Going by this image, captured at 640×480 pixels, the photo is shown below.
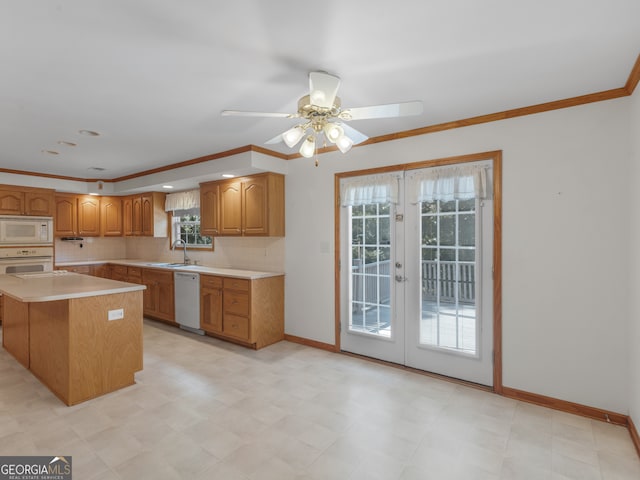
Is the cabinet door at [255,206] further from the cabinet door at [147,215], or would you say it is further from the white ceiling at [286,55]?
the cabinet door at [147,215]

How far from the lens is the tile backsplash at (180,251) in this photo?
4.57 m

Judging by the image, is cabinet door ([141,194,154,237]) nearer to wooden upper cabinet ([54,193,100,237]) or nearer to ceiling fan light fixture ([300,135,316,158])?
wooden upper cabinet ([54,193,100,237])

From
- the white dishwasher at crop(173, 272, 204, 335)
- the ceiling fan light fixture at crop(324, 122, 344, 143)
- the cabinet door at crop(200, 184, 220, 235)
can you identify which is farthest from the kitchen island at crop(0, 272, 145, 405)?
the ceiling fan light fixture at crop(324, 122, 344, 143)

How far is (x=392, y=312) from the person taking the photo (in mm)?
3488

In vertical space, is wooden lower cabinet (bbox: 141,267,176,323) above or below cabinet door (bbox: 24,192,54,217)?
below

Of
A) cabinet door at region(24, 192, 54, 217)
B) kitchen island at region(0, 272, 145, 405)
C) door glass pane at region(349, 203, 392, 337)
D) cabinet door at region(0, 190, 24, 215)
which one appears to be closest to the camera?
kitchen island at region(0, 272, 145, 405)

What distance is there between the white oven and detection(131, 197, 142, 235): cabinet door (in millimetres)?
1231

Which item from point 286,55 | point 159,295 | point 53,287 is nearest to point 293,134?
point 286,55

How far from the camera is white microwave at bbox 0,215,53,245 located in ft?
16.3

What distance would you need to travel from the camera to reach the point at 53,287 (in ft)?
9.84

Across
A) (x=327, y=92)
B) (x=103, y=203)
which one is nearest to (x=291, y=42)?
(x=327, y=92)

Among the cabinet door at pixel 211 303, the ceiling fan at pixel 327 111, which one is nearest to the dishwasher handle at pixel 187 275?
the cabinet door at pixel 211 303

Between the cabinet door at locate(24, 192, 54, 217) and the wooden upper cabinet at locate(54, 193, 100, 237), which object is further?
the wooden upper cabinet at locate(54, 193, 100, 237)

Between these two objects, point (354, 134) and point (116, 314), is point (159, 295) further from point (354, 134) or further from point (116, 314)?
point (354, 134)
